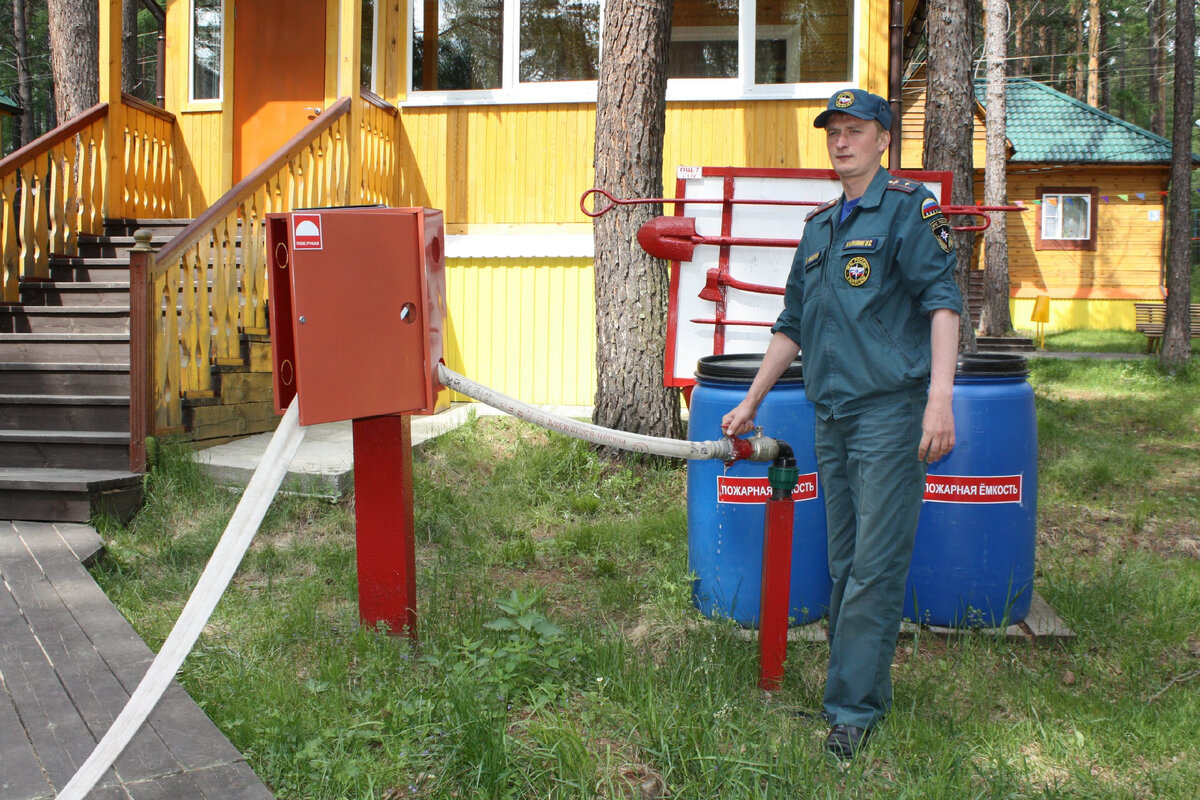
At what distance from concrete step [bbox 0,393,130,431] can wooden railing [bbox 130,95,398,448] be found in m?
0.37

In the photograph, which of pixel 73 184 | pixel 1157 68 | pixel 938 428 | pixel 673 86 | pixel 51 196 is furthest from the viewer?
pixel 1157 68

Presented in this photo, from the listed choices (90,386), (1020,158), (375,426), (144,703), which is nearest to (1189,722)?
(375,426)

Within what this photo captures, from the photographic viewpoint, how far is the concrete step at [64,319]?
709 cm

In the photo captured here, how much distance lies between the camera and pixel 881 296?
110 inches

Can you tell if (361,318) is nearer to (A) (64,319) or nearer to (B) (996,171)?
(A) (64,319)

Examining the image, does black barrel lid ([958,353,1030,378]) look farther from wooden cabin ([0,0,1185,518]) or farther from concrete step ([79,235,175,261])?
concrete step ([79,235,175,261])

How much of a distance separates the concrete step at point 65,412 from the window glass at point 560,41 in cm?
483

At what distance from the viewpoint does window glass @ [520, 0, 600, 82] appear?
892cm

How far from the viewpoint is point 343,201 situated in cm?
826

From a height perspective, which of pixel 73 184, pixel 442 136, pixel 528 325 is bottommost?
pixel 528 325

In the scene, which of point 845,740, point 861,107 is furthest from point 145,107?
point 845,740

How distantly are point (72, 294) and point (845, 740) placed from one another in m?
7.07

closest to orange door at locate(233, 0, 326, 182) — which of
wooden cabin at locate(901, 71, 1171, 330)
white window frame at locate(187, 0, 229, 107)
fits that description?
white window frame at locate(187, 0, 229, 107)

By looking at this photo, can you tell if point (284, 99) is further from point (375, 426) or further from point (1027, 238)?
point (1027, 238)
